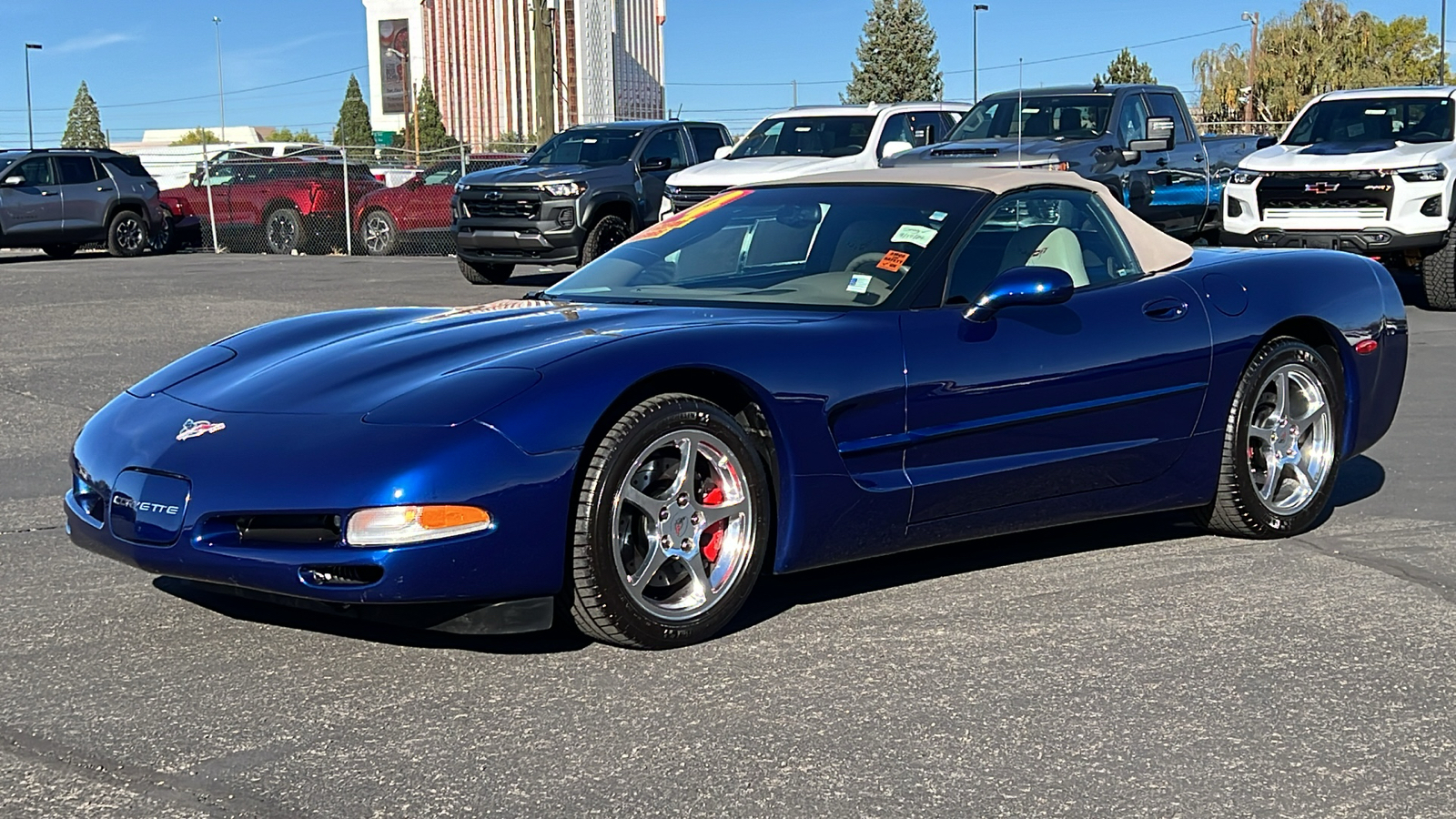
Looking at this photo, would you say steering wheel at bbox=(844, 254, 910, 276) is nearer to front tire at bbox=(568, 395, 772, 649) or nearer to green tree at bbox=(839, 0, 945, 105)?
front tire at bbox=(568, 395, 772, 649)

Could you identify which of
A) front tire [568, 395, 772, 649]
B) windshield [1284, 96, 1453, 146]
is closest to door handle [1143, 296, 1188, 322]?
front tire [568, 395, 772, 649]

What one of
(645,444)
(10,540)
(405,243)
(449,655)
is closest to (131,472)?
(449,655)

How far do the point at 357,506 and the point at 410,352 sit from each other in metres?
0.77

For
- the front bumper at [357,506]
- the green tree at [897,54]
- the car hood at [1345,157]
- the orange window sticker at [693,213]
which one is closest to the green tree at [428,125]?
the green tree at [897,54]

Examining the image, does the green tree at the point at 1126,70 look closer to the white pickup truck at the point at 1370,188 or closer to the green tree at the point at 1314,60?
the green tree at the point at 1314,60

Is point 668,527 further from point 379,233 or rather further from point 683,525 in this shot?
point 379,233

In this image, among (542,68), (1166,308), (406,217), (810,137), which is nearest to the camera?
(1166,308)

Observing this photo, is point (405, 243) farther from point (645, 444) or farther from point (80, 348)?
point (645, 444)

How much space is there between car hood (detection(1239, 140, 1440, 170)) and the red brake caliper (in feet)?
38.8

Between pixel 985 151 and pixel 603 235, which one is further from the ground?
pixel 985 151

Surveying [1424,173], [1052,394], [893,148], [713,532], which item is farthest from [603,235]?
[713,532]

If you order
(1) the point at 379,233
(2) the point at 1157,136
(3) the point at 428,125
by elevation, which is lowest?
(1) the point at 379,233

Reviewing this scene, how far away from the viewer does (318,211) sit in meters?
25.5

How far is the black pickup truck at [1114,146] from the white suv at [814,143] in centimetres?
88
